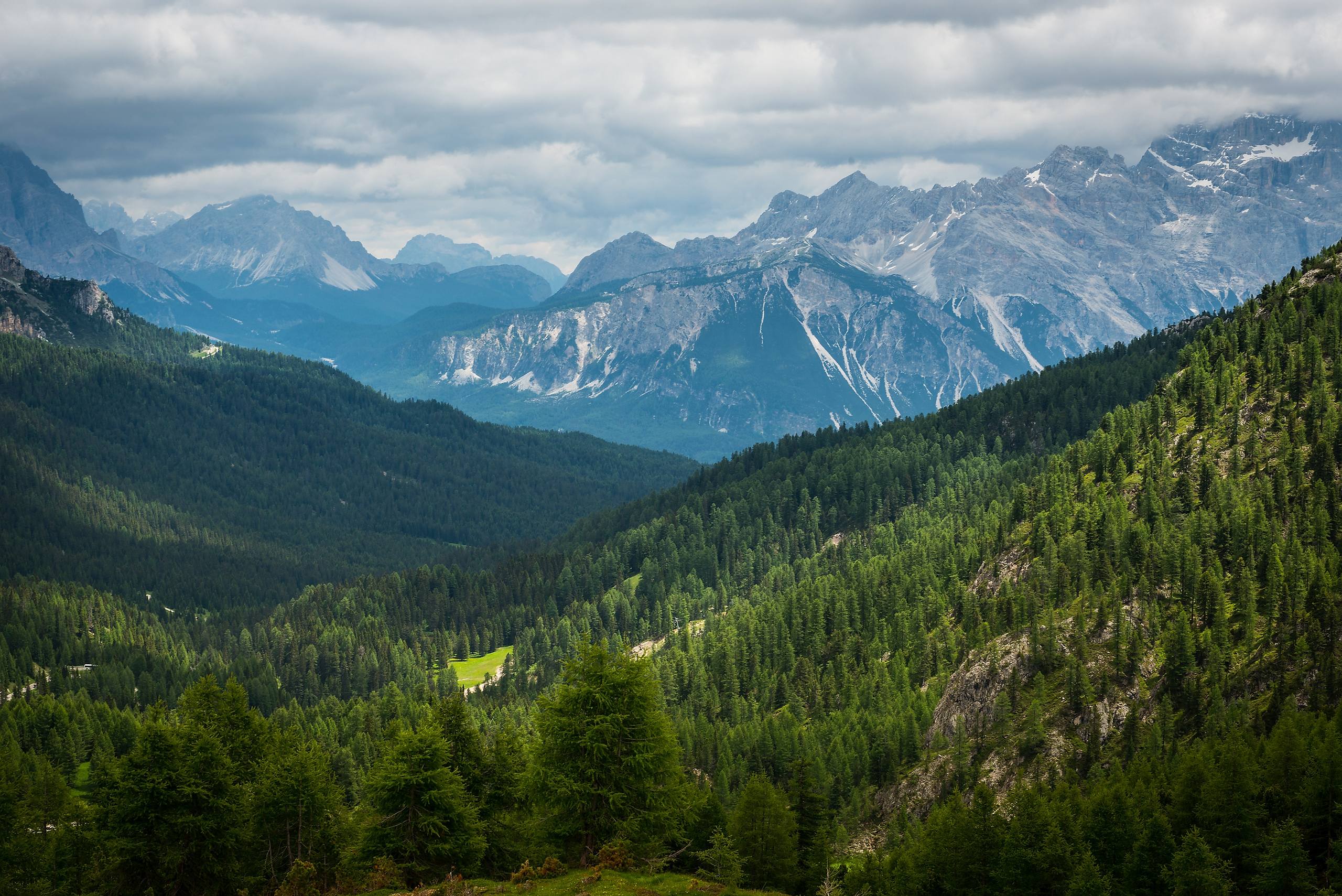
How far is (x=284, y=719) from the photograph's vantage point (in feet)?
609

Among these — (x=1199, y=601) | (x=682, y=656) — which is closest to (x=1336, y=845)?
(x=1199, y=601)

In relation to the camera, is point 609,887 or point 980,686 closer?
point 609,887

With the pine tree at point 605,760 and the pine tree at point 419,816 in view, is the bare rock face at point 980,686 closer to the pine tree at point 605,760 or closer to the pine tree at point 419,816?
the pine tree at point 605,760

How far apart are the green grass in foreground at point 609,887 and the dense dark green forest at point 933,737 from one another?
3.07 m

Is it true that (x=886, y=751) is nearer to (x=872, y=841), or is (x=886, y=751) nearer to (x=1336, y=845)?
(x=872, y=841)

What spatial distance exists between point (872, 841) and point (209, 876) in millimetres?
73639

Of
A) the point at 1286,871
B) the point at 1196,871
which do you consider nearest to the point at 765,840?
the point at 1196,871

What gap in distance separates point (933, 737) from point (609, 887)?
3358 inches

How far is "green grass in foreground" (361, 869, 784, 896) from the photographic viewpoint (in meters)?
66.0

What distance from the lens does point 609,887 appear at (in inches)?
2645

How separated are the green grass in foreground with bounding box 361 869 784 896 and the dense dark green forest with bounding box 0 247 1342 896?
3074mm

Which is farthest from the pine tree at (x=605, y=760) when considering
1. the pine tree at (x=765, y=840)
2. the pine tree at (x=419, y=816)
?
the pine tree at (x=765, y=840)

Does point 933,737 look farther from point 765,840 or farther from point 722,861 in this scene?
point 722,861

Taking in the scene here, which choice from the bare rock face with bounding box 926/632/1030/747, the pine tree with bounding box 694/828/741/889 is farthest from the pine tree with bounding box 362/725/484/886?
the bare rock face with bounding box 926/632/1030/747
